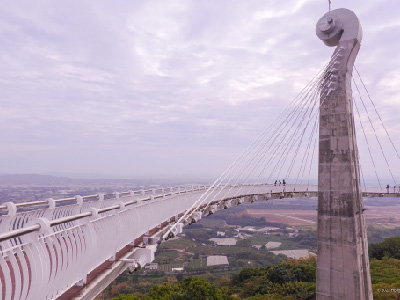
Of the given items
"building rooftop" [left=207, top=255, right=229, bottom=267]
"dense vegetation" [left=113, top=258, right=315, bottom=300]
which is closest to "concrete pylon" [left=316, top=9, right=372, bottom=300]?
"dense vegetation" [left=113, top=258, right=315, bottom=300]

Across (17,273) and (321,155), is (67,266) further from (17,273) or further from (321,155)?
(321,155)

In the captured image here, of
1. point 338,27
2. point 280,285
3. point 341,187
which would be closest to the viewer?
point 341,187

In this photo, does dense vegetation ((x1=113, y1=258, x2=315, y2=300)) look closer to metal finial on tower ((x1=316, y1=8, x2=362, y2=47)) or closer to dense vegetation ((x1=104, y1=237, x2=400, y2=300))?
dense vegetation ((x1=104, y1=237, x2=400, y2=300))

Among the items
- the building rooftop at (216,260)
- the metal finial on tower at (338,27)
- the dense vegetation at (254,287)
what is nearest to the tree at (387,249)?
the dense vegetation at (254,287)

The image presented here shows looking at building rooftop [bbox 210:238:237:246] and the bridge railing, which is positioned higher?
the bridge railing

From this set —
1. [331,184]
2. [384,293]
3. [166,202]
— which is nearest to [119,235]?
[166,202]

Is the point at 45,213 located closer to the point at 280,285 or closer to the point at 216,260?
the point at 280,285

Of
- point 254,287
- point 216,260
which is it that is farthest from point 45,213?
point 216,260

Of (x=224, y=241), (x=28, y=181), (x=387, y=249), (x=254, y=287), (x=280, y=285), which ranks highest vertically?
(x=28, y=181)
